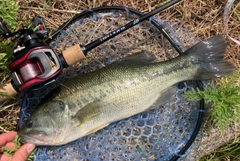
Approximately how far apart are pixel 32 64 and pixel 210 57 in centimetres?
160

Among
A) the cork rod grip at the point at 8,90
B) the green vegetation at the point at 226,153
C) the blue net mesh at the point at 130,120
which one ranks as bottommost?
the green vegetation at the point at 226,153

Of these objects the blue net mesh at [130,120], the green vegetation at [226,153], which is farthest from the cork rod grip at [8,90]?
the green vegetation at [226,153]

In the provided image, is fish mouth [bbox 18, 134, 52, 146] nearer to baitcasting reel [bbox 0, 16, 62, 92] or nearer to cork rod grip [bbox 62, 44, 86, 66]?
baitcasting reel [bbox 0, 16, 62, 92]

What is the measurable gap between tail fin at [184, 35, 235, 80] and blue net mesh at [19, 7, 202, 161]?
0.89ft

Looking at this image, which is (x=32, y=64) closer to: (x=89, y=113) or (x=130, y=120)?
(x=89, y=113)

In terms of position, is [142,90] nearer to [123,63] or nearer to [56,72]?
[123,63]

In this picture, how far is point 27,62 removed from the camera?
8.25 ft

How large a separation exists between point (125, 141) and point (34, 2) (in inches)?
71.5

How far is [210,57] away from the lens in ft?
9.20

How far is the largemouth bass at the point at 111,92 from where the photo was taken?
2697 mm

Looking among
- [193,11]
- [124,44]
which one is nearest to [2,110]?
[124,44]

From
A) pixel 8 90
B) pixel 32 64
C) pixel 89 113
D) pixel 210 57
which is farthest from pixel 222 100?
pixel 8 90

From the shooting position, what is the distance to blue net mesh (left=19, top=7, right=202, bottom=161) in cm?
302

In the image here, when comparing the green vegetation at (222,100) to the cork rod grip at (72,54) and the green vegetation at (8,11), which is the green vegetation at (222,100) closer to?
the cork rod grip at (72,54)
